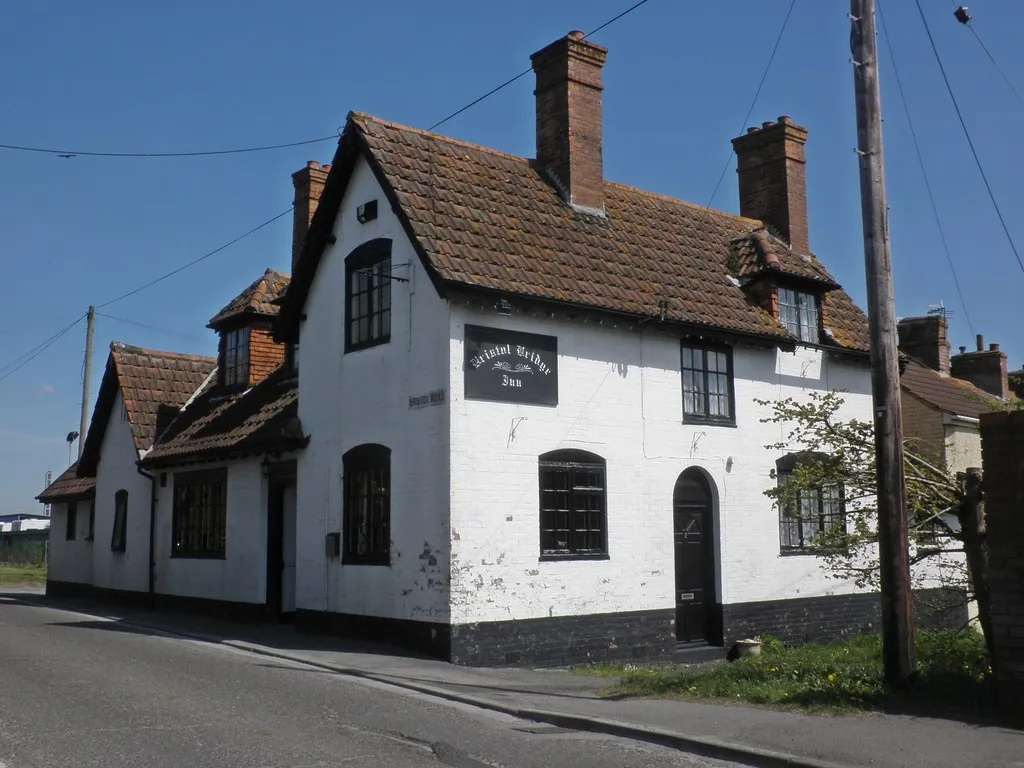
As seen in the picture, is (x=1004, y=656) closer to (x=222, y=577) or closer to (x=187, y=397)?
(x=222, y=577)

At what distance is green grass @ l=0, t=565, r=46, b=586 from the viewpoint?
38272mm

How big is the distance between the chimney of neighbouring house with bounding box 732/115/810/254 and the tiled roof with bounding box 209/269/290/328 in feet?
34.6

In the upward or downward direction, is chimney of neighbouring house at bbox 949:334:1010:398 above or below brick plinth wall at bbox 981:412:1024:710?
above

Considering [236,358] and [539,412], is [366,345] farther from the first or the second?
[236,358]

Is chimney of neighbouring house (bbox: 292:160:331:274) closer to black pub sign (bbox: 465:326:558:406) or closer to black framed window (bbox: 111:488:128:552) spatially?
black framed window (bbox: 111:488:128:552)

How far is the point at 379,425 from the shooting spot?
52.7 ft

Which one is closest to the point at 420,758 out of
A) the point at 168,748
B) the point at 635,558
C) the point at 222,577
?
the point at 168,748

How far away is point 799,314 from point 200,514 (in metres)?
12.7

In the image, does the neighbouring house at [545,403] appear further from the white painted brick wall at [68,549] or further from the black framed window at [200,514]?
the white painted brick wall at [68,549]

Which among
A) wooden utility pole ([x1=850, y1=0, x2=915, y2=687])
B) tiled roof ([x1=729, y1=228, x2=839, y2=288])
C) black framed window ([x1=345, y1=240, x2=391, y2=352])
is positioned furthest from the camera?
tiled roof ([x1=729, y1=228, x2=839, y2=288])

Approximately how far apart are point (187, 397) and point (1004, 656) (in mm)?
20601

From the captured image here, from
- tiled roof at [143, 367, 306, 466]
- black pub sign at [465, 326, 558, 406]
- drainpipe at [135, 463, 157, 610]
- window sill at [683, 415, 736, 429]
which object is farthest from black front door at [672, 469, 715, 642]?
drainpipe at [135, 463, 157, 610]

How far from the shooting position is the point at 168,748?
826 cm

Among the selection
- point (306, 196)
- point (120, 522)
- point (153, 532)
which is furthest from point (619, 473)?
point (120, 522)
